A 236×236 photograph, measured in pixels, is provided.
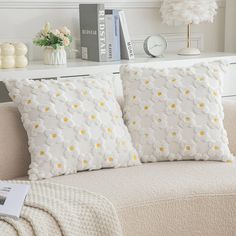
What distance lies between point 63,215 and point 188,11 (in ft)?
Result: 6.88

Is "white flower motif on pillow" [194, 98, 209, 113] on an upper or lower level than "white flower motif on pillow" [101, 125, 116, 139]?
upper

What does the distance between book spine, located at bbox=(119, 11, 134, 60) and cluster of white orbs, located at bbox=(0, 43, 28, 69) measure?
634mm

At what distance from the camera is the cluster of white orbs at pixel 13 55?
3088 mm

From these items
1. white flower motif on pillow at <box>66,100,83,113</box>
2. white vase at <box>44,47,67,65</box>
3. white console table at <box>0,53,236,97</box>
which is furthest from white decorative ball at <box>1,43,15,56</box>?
white flower motif on pillow at <box>66,100,83,113</box>

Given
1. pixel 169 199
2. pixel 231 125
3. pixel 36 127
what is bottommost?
pixel 169 199

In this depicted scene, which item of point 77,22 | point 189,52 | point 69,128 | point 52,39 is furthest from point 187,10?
point 69,128

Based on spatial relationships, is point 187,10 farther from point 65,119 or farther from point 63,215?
point 63,215

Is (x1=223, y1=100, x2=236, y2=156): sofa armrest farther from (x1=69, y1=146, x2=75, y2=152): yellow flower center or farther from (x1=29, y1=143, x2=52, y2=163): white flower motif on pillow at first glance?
(x1=29, y1=143, x2=52, y2=163): white flower motif on pillow

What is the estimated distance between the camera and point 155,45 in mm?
3668

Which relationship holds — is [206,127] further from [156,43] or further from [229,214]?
[156,43]

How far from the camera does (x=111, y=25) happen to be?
3.38m

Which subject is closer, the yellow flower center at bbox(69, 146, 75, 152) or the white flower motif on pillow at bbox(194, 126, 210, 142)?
the yellow flower center at bbox(69, 146, 75, 152)

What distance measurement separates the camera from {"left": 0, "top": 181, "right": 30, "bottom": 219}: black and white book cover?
1857mm

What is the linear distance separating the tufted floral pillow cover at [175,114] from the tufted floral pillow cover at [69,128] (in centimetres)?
11
